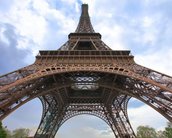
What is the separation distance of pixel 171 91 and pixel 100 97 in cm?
1547

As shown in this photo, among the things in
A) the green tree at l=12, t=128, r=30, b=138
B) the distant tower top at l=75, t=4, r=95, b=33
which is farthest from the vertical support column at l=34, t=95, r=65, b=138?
the green tree at l=12, t=128, r=30, b=138

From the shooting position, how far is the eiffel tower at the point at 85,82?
16344 mm

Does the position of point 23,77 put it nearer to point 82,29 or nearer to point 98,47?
point 98,47

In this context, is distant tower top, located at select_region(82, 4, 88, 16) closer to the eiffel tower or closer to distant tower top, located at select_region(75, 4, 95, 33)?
distant tower top, located at select_region(75, 4, 95, 33)

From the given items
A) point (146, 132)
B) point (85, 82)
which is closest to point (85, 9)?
point (85, 82)

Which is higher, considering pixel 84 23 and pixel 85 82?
pixel 84 23

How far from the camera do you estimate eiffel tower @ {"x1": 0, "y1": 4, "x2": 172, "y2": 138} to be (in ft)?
53.6

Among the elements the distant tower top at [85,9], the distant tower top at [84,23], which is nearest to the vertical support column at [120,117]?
the distant tower top at [84,23]

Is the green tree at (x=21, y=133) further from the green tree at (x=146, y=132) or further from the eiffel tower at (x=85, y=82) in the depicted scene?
the green tree at (x=146, y=132)

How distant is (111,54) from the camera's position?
2028 centimetres

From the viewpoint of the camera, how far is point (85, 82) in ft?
69.2

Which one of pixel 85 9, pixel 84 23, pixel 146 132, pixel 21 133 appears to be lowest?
pixel 146 132

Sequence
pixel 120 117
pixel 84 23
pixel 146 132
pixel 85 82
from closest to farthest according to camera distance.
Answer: pixel 85 82
pixel 120 117
pixel 84 23
pixel 146 132

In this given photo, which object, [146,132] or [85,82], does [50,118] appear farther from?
[146,132]
